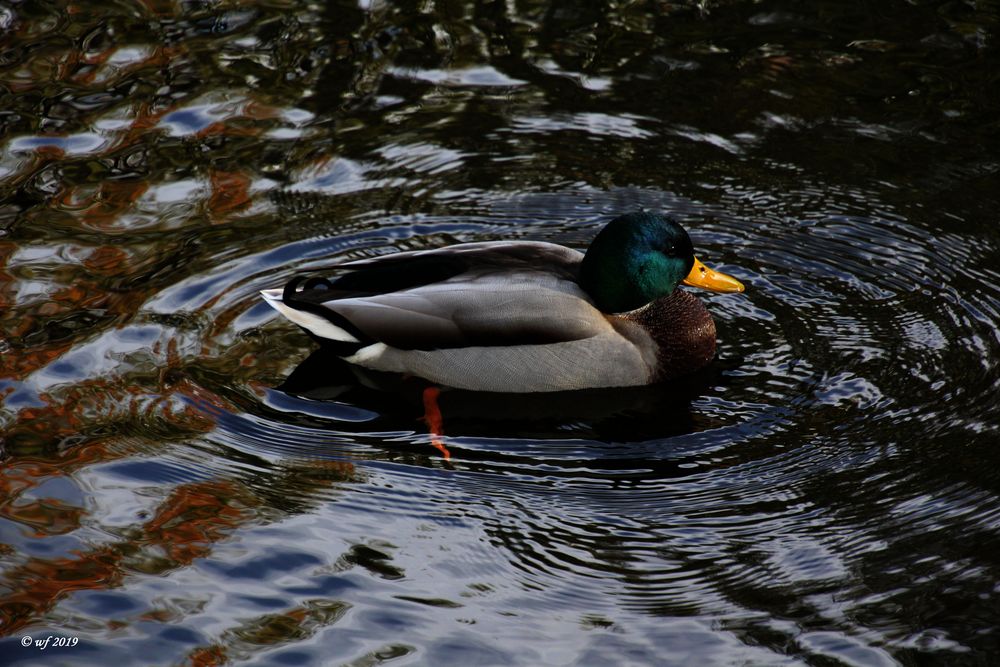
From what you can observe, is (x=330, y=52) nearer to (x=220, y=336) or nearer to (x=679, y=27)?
(x=679, y=27)

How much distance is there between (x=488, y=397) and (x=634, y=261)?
1.03 meters

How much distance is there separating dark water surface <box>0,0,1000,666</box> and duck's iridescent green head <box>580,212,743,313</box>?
540 mm

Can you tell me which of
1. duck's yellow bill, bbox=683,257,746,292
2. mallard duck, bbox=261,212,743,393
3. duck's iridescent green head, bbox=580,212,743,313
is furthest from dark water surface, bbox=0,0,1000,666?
duck's iridescent green head, bbox=580,212,743,313

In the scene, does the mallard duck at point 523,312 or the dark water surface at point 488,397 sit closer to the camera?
the dark water surface at point 488,397

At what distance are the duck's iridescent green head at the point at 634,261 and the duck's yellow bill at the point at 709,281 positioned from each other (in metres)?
0.08

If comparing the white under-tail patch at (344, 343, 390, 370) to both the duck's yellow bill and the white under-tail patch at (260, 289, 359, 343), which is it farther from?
the duck's yellow bill

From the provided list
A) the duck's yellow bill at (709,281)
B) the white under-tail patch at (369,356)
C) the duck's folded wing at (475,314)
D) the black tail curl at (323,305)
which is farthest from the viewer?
the duck's yellow bill at (709,281)

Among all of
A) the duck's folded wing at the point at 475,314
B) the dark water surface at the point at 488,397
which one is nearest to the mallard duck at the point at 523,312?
the duck's folded wing at the point at 475,314

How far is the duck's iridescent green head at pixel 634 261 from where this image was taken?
22.1 ft

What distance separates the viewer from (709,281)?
699 centimetres

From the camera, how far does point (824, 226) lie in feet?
25.7

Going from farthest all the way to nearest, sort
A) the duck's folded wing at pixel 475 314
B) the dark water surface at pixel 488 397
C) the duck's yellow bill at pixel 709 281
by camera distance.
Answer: the duck's yellow bill at pixel 709 281, the duck's folded wing at pixel 475 314, the dark water surface at pixel 488 397

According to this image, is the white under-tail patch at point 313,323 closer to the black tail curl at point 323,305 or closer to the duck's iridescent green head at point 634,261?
the black tail curl at point 323,305

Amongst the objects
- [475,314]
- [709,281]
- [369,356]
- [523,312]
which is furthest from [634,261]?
[369,356]
